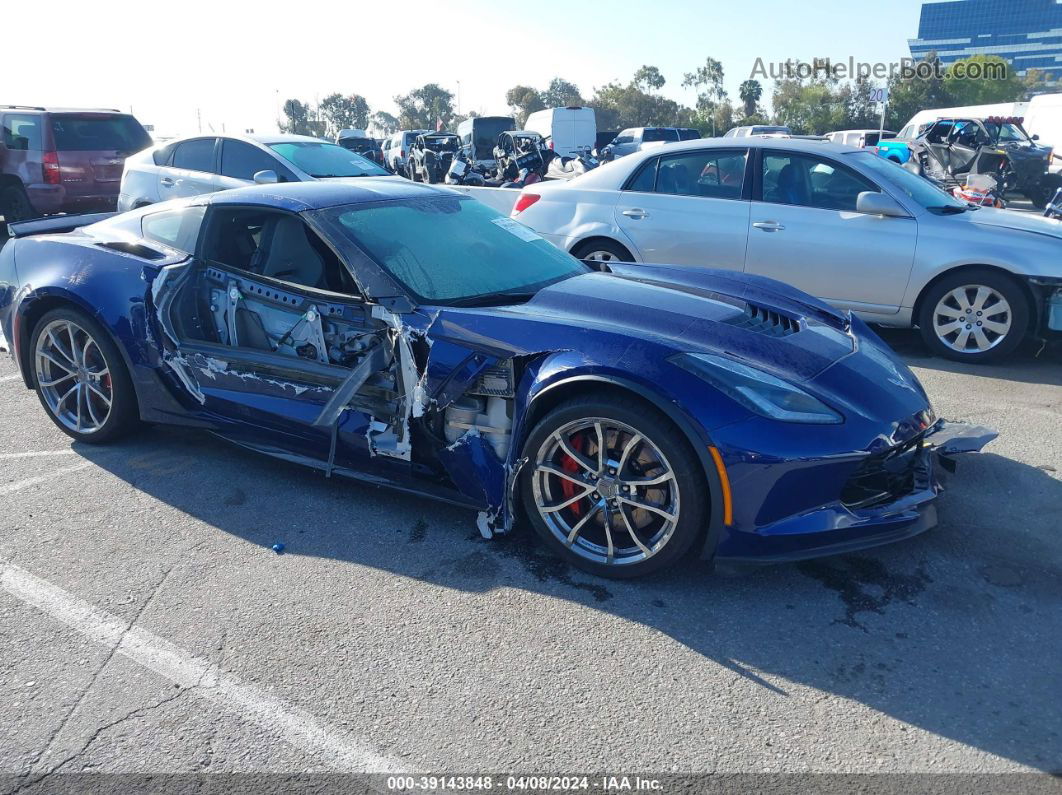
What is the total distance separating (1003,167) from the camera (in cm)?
1628

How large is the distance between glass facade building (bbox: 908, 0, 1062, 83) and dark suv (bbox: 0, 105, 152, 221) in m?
151

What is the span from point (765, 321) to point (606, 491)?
114 cm

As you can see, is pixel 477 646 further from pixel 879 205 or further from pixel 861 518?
pixel 879 205

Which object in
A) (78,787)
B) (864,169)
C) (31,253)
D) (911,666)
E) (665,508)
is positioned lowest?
(78,787)

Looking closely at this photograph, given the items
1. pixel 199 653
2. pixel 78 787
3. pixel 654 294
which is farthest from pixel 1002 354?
pixel 78 787

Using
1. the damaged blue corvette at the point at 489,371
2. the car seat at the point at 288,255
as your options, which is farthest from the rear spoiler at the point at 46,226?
the car seat at the point at 288,255

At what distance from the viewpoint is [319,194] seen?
4.12 metres

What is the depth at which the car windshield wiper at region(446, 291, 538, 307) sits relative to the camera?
142 inches

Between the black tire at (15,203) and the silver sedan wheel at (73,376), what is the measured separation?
8802 mm

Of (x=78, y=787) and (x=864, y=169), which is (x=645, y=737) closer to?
(x=78, y=787)

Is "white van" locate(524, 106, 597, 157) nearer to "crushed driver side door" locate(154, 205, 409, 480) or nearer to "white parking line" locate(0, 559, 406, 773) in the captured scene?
"crushed driver side door" locate(154, 205, 409, 480)

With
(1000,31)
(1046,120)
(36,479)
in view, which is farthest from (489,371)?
(1000,31)

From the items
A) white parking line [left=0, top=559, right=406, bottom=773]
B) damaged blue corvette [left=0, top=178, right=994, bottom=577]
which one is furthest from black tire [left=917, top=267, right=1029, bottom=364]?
white parking line [left=0, top=559, right=406, bottom=773]

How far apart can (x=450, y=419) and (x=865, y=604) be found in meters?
1.73
